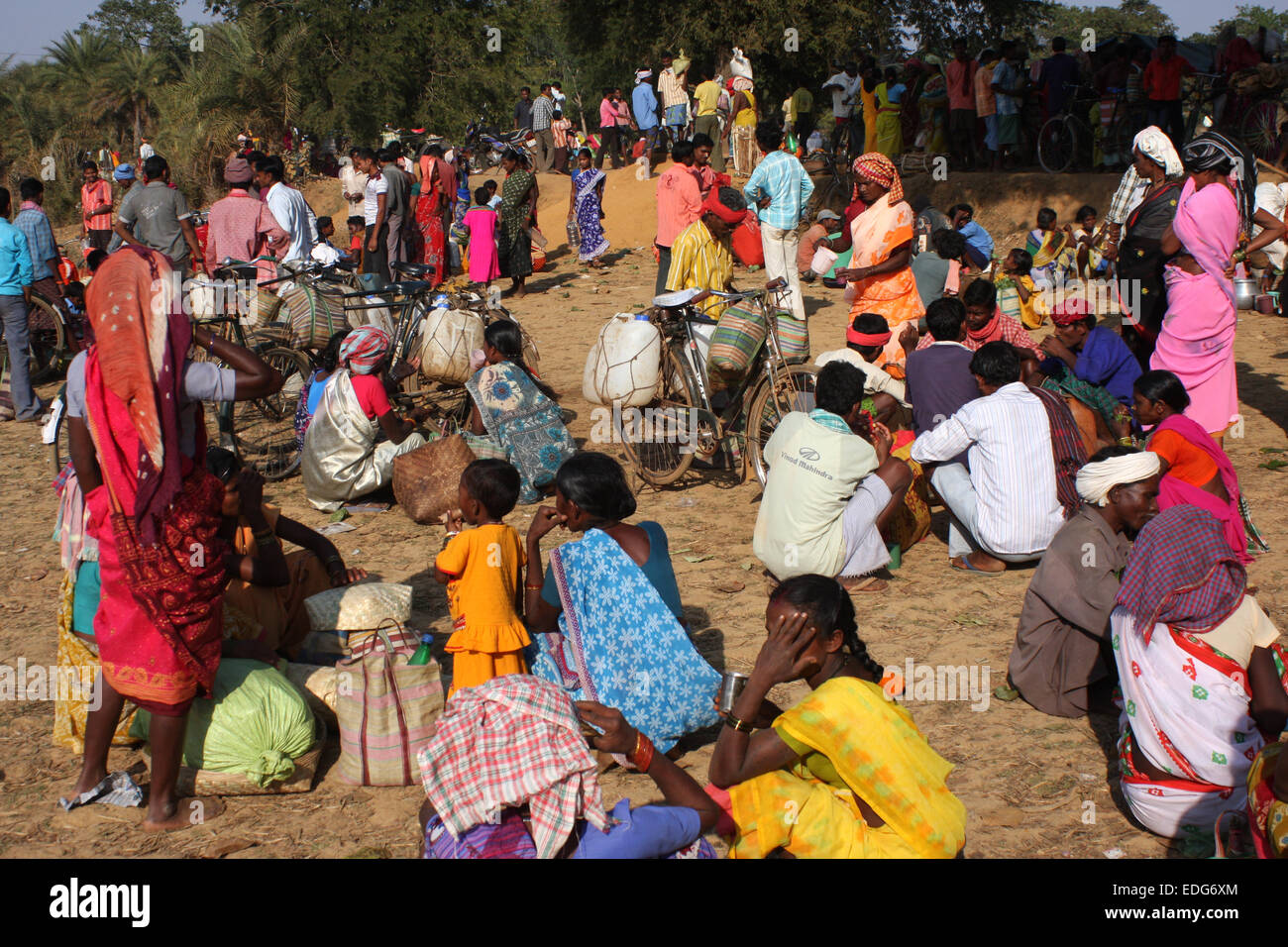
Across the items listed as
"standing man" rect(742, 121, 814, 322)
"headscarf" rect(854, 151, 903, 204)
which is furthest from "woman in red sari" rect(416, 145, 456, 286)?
"headscarf" rect(854, 151, 903, 204)

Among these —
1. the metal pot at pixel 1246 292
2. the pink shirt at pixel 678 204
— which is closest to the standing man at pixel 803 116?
the pink shirt at pixel 678 204

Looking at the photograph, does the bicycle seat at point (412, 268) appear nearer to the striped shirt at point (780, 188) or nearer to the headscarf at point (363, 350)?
the headscarf at point (363, 350)

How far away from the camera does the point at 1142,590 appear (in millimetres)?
3420

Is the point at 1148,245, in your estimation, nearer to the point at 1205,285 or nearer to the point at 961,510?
the point at 1205,285

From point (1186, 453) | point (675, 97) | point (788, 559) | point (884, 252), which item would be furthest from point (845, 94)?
point (788, 559)

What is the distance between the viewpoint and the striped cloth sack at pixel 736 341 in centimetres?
694

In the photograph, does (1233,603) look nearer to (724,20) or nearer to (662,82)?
(662,82)

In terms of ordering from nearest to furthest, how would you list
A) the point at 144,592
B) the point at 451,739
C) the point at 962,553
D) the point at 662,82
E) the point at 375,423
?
1. the point at 451,739
2. the point at 144,592
3. the point at 962,553
4. the point at 375,423
5. the point at 662,82

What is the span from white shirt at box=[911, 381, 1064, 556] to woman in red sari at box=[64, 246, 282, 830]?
3.56 m

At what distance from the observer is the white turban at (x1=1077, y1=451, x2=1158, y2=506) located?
433 cm

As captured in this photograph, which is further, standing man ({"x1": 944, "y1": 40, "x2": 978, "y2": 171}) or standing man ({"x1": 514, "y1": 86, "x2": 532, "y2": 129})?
standing man ({"x1": 514, "y1": 86, "x2": 532, "y2": 129})

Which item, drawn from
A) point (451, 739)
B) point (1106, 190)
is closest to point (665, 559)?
point (451, 739)

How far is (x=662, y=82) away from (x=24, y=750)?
1900 cm

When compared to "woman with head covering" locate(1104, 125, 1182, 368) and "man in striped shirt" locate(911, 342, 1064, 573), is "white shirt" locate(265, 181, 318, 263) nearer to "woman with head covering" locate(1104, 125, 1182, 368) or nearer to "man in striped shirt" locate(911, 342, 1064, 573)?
"man in striped shirt" locate(911, 342, 1064, 573)
